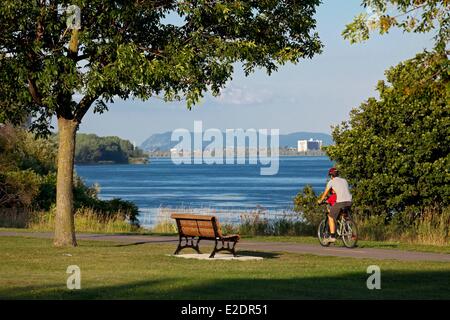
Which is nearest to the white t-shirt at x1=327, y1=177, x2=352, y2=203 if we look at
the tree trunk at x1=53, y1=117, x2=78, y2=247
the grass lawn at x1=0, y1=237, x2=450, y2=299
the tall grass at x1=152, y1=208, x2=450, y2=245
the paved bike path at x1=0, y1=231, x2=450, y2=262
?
the paved bike path at x1=0, y1=231, x2=450, y2=262

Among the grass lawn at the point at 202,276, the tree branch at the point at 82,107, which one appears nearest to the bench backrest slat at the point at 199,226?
the grass lawn at the point at 202,276

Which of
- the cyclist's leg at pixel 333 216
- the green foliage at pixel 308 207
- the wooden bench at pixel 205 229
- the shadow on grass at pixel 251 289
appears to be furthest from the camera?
the green foliage at pixel 308 207

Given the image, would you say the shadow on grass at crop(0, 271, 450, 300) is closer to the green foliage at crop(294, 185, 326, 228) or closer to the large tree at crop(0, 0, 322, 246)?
the large tree at crop(0, 0, 322, 246)

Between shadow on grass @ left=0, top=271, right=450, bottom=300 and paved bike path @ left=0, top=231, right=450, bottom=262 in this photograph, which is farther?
paved bike path @ left=0, top=231, right=450, bottom=262

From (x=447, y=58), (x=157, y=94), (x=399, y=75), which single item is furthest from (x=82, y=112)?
(x=399, y=75)

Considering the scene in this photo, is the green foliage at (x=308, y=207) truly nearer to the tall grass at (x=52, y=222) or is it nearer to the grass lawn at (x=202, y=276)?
the tall grass at (x=52, y=222)

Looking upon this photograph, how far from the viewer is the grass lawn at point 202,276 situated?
13.9 meters

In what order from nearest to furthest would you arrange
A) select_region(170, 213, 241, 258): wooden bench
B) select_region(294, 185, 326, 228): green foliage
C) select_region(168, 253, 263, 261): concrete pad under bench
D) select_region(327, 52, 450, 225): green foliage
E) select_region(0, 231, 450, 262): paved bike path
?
select_region(168, 253, 263, 261): concrete pad under bench → select_region(170, 213, 241, 258): wooden bench → select_region(0, 231, 450, 262): paved bike path → select_region(327, 52, 450, 225): green foliage → select_region(294, 185, 326, 228): green foliage

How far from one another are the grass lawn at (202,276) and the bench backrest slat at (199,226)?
0.78 metres

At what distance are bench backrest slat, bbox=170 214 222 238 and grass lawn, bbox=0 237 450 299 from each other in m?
0.78

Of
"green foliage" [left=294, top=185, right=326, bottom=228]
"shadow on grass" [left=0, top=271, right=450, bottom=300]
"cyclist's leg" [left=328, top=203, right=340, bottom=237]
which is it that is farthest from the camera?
"green foliage" [left=294, top=185, right=326, bottom=228]

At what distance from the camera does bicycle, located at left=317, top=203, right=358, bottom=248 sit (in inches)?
911
